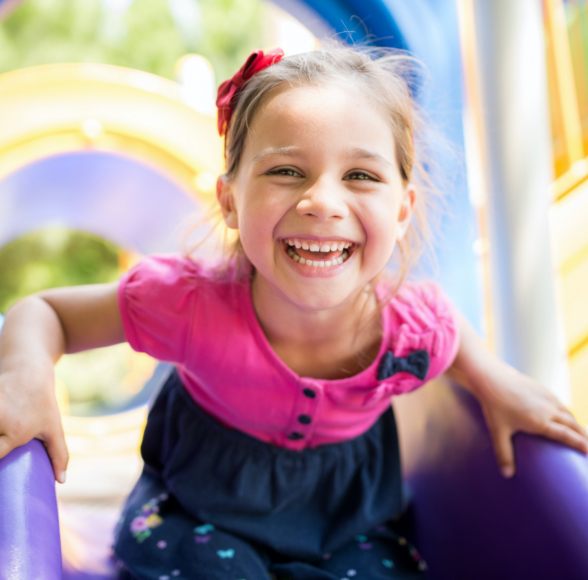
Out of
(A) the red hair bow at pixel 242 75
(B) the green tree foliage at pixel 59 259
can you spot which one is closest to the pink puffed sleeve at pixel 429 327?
(A) the red hair bow at pixel 242 75

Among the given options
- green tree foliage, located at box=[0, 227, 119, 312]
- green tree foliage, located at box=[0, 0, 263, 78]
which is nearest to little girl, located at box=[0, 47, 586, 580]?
green tree foliage, located at box=[0, 227, 119, 312]

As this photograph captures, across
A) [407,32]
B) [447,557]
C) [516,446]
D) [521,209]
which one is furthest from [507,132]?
[447,557]

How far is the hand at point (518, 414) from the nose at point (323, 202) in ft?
1.08

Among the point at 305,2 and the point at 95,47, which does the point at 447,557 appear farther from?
the point at 95,47

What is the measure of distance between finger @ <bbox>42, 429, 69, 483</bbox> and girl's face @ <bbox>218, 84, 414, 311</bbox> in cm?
27

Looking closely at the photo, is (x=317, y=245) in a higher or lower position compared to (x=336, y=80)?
lower

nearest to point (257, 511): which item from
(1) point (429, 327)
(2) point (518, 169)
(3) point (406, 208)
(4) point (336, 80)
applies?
(1) point (429, 327)

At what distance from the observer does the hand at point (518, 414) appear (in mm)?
910

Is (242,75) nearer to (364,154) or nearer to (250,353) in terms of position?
(364,154)

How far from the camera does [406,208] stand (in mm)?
942

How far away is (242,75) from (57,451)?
46 cm

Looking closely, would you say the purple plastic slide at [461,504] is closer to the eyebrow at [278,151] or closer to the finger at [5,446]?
the finger at [5,446]

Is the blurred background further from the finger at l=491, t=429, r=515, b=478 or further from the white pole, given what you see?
the finger at l=491, t=429, r=515, b=478

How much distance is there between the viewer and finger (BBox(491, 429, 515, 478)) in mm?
942
